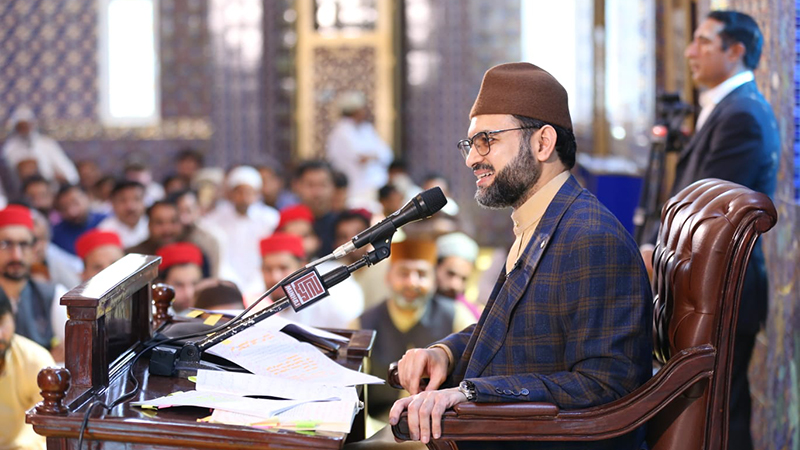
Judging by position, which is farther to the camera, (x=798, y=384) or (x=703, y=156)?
(x=703, y=156)

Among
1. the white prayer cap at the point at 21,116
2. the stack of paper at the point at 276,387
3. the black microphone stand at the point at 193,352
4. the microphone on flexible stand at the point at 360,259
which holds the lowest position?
the stack of paper at the point at 276,387

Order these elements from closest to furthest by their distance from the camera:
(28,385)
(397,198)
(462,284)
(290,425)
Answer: (290,425)
(28,385)
(462,284)
(397,198)

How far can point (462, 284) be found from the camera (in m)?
4.53

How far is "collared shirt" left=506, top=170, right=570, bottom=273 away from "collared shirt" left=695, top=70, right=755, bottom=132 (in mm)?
1390

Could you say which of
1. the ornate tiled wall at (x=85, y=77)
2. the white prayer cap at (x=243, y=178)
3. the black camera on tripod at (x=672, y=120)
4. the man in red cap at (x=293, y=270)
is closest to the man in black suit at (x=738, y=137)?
the black camera on tripod at (x=672, y=120)

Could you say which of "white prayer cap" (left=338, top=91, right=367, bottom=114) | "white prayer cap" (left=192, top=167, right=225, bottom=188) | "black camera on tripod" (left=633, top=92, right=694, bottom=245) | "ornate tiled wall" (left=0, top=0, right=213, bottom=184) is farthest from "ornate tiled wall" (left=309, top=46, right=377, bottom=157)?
"black camera on tripod" (left=633, top=92, right=694, bottom=245)

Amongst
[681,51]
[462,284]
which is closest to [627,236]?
[462,284]

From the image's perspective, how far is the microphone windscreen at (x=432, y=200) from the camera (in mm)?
1766

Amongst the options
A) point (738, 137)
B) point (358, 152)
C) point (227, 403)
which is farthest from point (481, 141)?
point (358, 152)

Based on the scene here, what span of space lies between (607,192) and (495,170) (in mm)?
4418

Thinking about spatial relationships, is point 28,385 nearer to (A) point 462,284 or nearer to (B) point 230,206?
(A) point 462,284

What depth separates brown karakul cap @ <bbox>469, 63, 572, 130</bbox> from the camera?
1856 millimetres

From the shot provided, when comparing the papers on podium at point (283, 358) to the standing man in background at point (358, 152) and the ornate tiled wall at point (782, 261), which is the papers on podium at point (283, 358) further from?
the standing man in background at point (358, 152)

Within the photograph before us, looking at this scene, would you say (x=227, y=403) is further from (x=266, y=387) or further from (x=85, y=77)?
(x=85, y=77)
